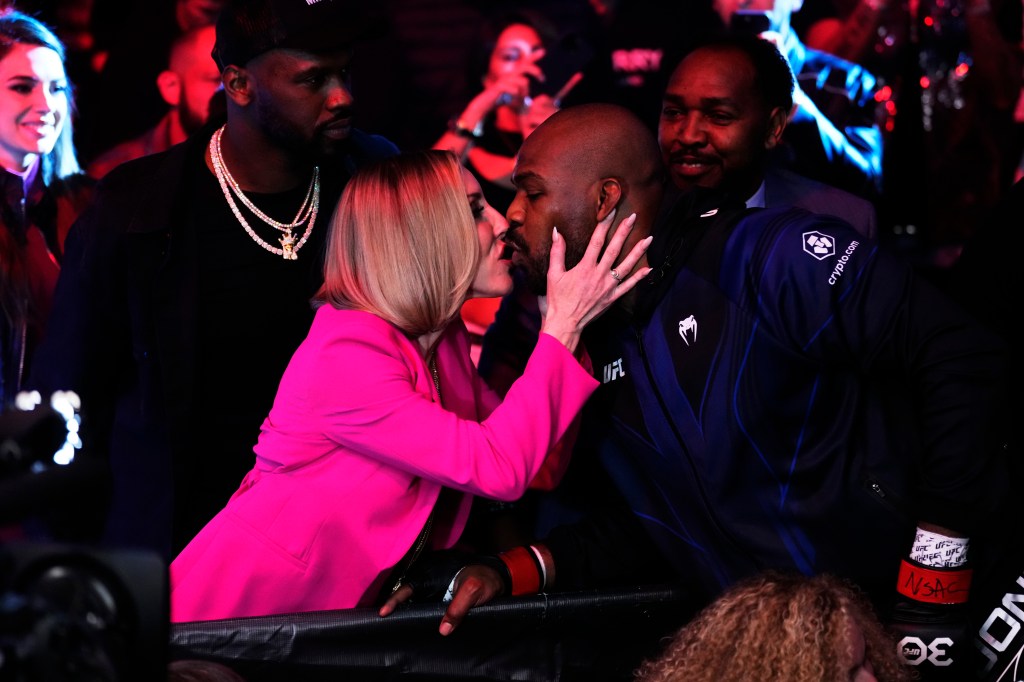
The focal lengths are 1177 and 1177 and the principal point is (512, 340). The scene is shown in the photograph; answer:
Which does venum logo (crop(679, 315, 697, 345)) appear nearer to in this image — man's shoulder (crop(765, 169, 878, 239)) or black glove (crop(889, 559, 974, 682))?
black glove (crop(889, 559, 974, 682))

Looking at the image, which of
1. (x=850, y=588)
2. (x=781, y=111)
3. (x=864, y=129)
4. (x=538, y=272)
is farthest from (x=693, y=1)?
(x=850, y=588)

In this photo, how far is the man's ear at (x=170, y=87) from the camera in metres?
4.18

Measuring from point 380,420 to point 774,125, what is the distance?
68.7 inches

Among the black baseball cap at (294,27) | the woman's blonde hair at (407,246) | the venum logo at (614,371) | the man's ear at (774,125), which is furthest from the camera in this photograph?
the man's ear at (774,125)

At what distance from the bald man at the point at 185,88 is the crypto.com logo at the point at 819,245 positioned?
Result: 263 cm

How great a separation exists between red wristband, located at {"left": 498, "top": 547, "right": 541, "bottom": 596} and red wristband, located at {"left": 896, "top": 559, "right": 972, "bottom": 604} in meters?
0.71

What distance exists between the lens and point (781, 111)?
3.42 meters

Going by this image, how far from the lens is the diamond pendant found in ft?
9.75

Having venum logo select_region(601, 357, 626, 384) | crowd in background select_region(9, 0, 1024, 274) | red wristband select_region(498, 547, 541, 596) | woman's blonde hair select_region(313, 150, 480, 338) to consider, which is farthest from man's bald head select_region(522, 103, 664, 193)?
crowd in background select_region(9, 0, 1024, 274)

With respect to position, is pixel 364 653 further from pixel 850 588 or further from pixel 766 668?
pixel 850 588

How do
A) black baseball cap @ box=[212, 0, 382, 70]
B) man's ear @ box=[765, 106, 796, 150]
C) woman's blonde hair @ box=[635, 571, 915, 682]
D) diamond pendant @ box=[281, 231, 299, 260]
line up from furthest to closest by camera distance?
man's ear @ box=[765, 106, 796, 150] < diamond pendant @ box=[281, 231, 299, 260] < black baseball cap @ box=[212, 0, 382, 70] < woman's blonde hair @ box=[635, 571, 915, 682]

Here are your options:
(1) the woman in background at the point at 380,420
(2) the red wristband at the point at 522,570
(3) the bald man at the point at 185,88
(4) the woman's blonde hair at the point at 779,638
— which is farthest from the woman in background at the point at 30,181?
(4) the woman's blonde hair at the point at 779,638

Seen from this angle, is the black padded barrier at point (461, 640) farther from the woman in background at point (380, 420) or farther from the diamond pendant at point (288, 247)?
the diamond pendant at point (288, 247)

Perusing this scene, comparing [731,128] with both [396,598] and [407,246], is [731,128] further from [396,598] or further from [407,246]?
[396,598]
